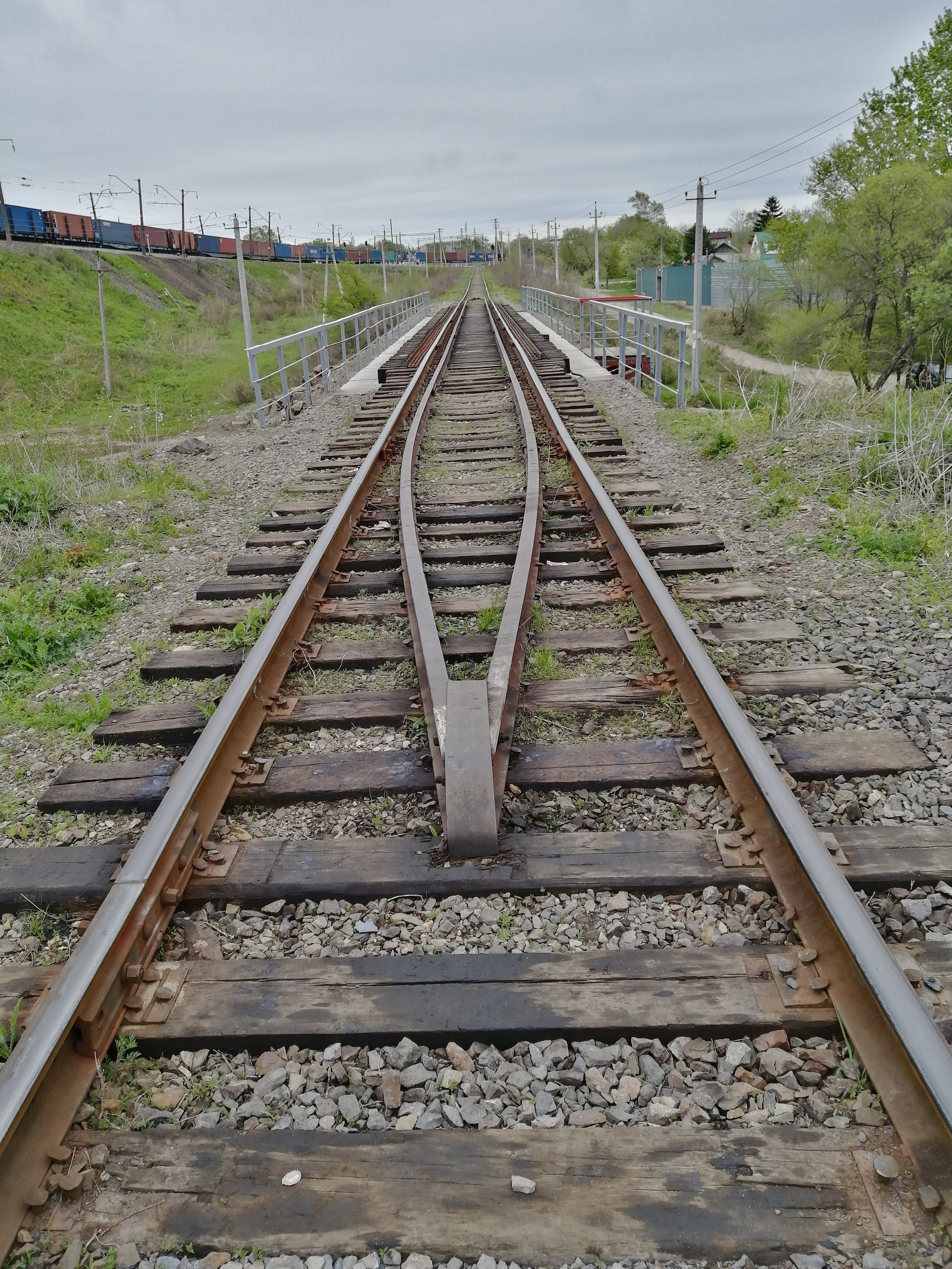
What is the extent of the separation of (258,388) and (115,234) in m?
46.1

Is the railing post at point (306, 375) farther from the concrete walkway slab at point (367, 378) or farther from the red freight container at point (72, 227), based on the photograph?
the red freight container at point (72, 227)

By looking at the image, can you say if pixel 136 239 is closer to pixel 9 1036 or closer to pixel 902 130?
pixel 902 130

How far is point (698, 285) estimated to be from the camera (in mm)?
15820

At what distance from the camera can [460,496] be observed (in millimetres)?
6680

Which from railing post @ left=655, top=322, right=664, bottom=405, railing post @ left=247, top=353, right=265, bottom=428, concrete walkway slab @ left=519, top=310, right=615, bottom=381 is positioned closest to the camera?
railing post @ left=655, top=322, right=664, bottom=405

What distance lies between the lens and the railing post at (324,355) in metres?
13.0

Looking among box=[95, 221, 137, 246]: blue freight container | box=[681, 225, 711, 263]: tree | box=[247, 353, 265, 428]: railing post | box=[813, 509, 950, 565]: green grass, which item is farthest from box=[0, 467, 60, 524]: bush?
box=[681, 225, 711, 263]: tree

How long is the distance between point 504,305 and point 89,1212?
44.1 m

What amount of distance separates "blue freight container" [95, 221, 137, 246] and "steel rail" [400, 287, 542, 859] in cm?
5177

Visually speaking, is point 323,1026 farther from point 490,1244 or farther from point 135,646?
point 135,646

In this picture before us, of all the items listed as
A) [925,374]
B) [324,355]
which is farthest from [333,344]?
[925,374]

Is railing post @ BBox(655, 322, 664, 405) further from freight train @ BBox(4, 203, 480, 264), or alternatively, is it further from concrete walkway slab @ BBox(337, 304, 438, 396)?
freight train @ BBox(4, 203, 480, 264)

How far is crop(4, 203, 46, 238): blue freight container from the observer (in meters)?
38.6

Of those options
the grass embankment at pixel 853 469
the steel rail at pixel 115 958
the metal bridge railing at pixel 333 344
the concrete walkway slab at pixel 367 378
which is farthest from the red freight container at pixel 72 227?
the steel rail at pixel 115 958
